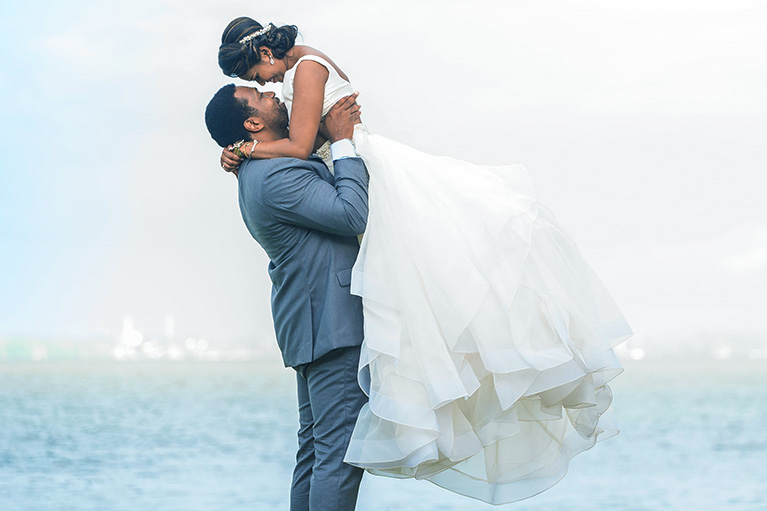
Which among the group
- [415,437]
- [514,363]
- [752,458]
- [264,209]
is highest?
[264,209]

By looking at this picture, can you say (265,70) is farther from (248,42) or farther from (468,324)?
(468,324)

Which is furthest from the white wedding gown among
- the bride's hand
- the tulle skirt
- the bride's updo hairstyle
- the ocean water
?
the ocean water

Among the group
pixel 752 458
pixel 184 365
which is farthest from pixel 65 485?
pixel 184 365

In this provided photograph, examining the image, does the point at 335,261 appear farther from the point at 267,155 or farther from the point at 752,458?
the point at 752,458

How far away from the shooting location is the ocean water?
37.5 ft

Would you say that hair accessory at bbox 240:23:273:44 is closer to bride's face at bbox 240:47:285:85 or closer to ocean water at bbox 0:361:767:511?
bride's face at bbox 240:47:285:85

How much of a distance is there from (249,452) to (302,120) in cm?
1632

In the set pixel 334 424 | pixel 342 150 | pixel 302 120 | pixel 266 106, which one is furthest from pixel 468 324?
pixel 266 106

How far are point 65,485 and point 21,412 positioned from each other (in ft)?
43.7

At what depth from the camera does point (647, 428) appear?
2108cm

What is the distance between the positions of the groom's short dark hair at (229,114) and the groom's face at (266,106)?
13 mm

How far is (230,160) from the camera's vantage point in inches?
90.5

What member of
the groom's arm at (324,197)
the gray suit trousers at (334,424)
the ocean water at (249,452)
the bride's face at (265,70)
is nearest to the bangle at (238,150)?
the groom's arm at (324,197)

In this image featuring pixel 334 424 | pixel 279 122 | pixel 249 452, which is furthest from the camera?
pixel 249 452
